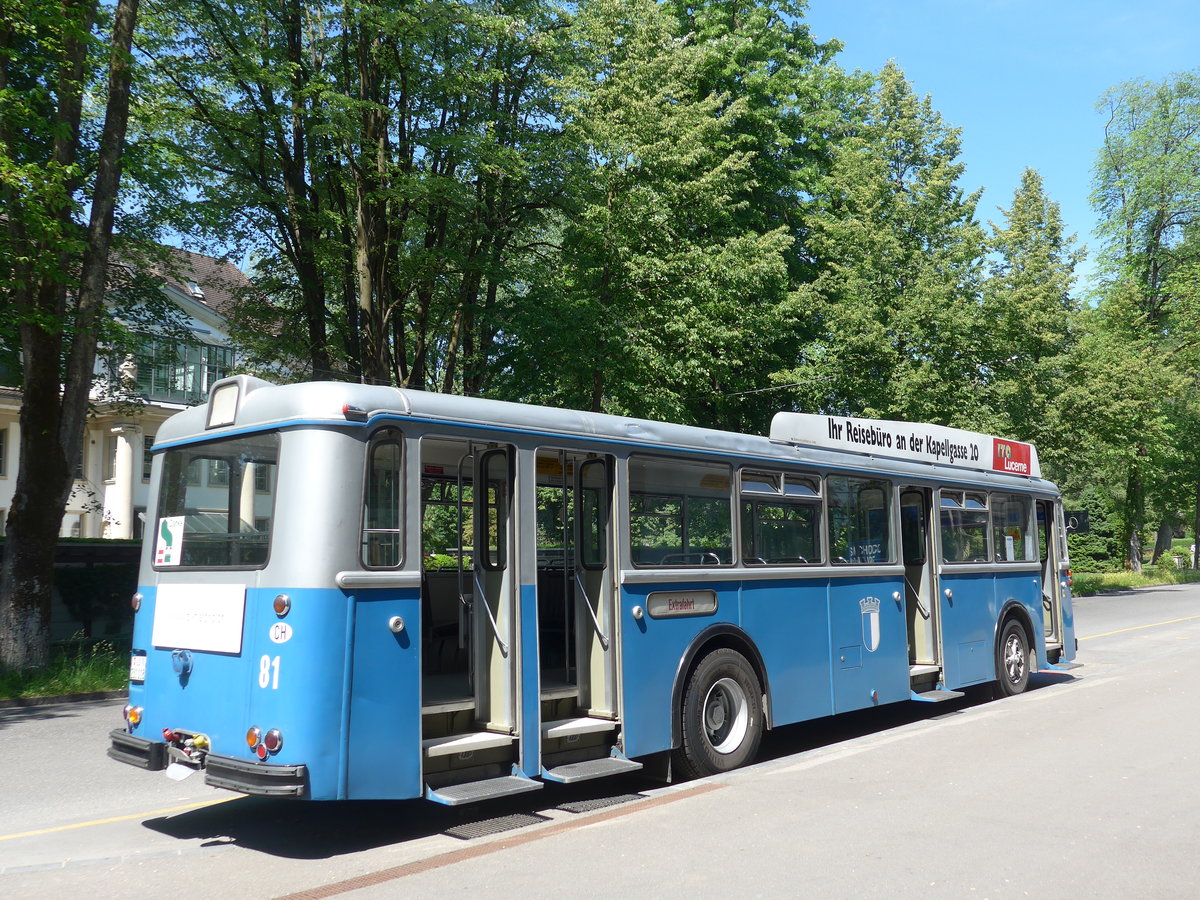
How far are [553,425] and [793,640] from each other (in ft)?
11.2

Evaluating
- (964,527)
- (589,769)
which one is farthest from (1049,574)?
(589,769)

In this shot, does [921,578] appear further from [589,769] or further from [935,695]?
[589,769]

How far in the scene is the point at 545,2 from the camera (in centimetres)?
2184

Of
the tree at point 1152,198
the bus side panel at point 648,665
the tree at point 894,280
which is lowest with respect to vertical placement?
the bus side panel at point 648,665

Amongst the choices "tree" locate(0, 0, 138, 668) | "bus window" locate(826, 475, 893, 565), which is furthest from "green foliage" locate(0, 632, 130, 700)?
"bus window" locate(826, 475, 893, 565)

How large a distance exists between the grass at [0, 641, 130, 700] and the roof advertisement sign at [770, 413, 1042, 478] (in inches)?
380

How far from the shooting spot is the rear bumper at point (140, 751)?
656 centimetres

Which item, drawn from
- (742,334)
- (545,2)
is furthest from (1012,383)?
(545,2)

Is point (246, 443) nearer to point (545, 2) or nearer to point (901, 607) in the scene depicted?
point (901, 607)

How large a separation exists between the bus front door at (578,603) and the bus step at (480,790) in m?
0.71

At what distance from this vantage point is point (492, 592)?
7227mm

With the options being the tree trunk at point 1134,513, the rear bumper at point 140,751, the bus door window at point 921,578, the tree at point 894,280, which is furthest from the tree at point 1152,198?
the rear bumper at point 140,751

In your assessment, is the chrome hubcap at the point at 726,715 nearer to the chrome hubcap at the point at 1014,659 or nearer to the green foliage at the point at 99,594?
the chrome hubcap at the point at 1014,659

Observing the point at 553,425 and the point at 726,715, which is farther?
the point at 726,715
